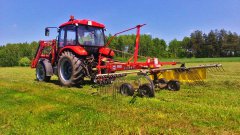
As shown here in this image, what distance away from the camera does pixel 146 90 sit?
310 inches

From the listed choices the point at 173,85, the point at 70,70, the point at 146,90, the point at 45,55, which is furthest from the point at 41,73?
the point at 146,90

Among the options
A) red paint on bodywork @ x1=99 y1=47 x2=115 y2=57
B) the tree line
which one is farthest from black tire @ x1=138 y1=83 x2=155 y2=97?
the tree line

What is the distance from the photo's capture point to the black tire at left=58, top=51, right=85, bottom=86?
10250 millimetres

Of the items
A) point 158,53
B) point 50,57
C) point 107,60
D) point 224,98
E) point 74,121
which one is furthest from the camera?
point 158,53

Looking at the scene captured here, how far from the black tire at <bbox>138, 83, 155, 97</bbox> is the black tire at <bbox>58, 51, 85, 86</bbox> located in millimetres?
3076

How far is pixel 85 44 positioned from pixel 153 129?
697 centimetres

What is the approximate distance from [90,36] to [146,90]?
14.2ft

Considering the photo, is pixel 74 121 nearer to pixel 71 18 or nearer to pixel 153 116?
pixel 153 116

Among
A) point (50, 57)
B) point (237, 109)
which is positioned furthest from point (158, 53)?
point (237, 109)

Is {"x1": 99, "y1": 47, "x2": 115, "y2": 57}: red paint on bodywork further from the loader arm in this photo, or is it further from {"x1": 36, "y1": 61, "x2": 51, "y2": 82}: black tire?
{"x1": 36, "y1": 61, "x2": 51, "y2": 82}: black tire

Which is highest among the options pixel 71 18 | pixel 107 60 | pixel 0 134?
pixel 71 18

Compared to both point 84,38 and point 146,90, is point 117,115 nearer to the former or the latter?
point 146,90

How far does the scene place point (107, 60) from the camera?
35.7 ft

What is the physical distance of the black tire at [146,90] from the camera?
25.4ft
